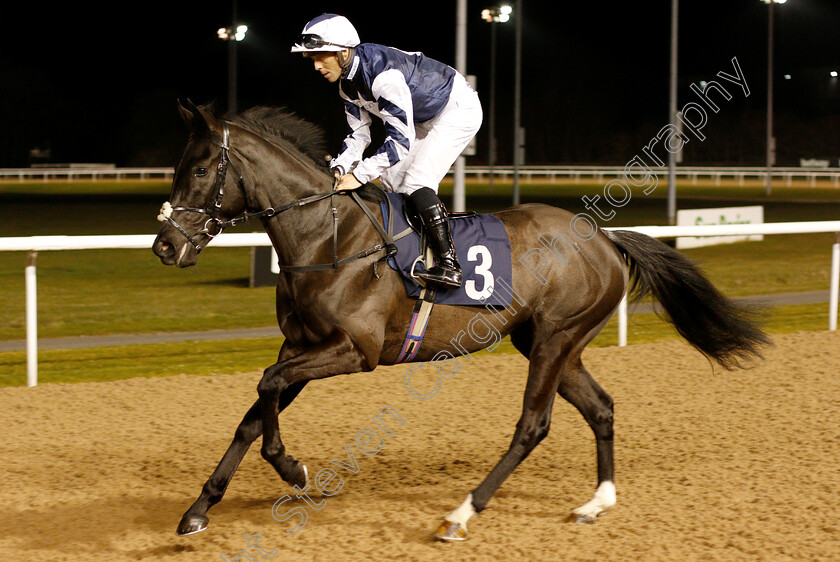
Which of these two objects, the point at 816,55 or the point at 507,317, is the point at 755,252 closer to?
the point at 507,317

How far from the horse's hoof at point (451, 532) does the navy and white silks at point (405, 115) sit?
49.3 inches

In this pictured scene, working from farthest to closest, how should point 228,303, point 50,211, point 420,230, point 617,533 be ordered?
point 50,211 < point 228,303 < point 420,230 < point 617,533

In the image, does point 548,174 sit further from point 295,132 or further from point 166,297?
point 295,132

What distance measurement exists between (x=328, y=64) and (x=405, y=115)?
0.34 meters

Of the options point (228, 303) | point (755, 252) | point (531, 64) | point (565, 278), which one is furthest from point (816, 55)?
point (565, 278)

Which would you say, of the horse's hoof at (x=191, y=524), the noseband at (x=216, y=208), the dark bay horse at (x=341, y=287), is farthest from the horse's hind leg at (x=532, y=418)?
the noseband at (x=216, y=208)

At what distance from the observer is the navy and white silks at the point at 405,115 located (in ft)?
11.5

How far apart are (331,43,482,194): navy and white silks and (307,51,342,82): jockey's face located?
0.05 metres

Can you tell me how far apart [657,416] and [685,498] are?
4.50 ft

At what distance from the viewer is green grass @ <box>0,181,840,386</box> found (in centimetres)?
661

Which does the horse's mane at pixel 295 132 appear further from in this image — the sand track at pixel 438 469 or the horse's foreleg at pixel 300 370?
the sand track at pixel 438 469

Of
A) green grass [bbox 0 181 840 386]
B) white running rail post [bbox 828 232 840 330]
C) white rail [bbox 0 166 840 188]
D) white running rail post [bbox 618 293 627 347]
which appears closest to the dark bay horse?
green grass [bbox 0 181 840 386]

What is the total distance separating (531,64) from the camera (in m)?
60.4

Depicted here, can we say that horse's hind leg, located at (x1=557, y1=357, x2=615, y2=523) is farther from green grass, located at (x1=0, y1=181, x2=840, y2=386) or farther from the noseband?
the noseband
